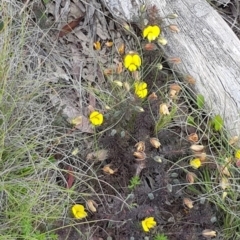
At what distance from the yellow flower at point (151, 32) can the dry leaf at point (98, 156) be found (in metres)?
0.65

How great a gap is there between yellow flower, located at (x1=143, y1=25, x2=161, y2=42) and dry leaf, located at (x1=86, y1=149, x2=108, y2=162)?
652mm

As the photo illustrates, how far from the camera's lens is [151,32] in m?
3.14

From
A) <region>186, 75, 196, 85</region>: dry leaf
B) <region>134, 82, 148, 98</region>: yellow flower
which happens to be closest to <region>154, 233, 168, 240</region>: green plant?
<region>134, 82, 148, 98</region>: yellow flower

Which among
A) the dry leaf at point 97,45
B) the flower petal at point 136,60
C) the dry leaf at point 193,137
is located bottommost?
the dry leaf at point 97,45

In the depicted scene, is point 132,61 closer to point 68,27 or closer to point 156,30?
point 156,30

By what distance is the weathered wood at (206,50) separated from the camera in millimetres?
3135

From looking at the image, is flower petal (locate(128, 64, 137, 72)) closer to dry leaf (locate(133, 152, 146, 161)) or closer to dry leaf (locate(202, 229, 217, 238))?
dry leaf (locate(133, 152, 146, 161))

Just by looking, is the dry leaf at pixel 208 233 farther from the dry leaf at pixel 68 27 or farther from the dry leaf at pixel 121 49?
the dry leaf at pixel 68 27

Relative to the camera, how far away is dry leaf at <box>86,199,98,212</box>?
2.83 meters

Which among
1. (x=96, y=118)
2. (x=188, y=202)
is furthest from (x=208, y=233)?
(x=96, y=118)

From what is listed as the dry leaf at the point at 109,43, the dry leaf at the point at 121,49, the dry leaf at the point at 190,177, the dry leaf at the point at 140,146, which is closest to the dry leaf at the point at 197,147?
the dry leaf at the point at 190,177

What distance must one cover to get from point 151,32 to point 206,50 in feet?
1.07

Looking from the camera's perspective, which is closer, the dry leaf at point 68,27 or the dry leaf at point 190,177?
the dry leaf at point 190,177

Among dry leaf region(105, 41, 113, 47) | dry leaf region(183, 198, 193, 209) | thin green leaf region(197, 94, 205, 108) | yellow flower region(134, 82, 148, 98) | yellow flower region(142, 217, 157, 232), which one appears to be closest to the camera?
yellow flower region(142, 217, 157, 232)
